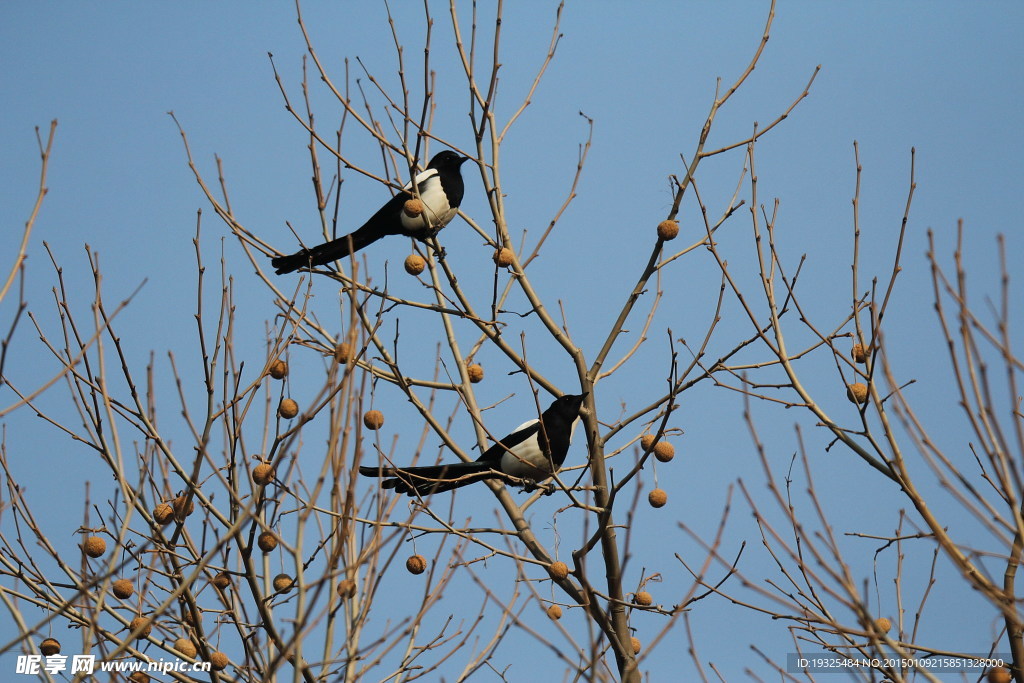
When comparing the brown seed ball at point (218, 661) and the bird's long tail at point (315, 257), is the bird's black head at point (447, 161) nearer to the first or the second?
the bird's long tail at point (315, 257)

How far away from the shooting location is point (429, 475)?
3.87 metres

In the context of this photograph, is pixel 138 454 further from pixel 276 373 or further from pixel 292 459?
pixel 292 459

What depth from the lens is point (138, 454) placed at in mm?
3418

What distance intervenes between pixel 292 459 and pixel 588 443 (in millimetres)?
1274

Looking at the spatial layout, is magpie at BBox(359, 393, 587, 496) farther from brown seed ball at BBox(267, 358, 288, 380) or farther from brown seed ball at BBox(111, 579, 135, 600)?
brown seed ball at BBox(111, 579, 135, 600)

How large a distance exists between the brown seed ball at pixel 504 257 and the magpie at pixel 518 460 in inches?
23.4

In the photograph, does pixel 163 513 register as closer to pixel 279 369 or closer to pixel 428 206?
pixel 279 369

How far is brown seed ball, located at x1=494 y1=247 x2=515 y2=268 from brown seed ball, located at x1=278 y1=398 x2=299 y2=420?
0.95 metres

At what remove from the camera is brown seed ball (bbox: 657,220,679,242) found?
3891 millimetres

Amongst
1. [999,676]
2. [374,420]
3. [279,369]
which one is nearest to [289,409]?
[279,369]

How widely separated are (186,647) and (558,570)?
1.28 meters

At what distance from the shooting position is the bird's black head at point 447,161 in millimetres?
5469

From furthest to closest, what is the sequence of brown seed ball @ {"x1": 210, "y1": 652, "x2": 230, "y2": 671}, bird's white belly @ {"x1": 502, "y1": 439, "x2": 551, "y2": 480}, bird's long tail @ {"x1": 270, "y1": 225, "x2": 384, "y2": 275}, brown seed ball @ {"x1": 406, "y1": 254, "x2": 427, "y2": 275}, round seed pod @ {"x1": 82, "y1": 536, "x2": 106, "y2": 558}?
bird's long tail @ {"x1": 270, "y1": 225, "x2": 384, "y2": 275}
bird's white belly @ {"x1": 502, "y1": 439, "x2": 551, "y2": 480}
brown seed ball @ {"x1": 406, "y1": 254, "x2": 427, "y2": 275}
round seed pod @ {"x1": 82, "y1": 536, "x2": 106, "y2": 558}
brown seed ball @ {"x1": 210, "y1": 652, "x2": 230, "y2": 671}

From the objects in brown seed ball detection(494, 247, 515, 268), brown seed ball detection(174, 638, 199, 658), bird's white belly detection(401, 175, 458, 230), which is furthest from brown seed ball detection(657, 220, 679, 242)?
brown seed ball detection(174, 638, 199, 658)
